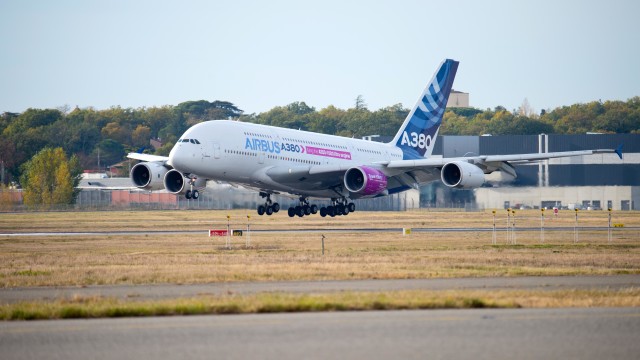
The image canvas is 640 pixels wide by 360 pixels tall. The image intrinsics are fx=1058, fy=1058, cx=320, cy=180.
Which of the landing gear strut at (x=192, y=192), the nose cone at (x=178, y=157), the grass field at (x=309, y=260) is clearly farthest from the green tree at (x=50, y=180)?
the nose cone at (x=178, y=157)

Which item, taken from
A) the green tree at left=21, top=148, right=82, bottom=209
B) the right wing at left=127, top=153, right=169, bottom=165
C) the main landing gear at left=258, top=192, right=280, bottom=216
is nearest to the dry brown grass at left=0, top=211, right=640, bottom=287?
the main landing gear at left=258, top=192, right=280, bottom=216

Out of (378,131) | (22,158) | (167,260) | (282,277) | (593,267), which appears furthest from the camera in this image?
(378,131)

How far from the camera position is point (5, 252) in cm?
4281

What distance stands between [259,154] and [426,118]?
17.8 metres

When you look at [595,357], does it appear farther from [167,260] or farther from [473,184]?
[473,184]

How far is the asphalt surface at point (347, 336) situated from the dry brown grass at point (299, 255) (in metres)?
9.64

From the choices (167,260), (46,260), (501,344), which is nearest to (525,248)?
(167,260)

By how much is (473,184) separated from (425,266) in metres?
26.8

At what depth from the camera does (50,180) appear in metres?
111

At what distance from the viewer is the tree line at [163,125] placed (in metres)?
148

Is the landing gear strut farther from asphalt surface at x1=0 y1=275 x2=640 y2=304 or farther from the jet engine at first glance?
asphalt surface at x1=0 y1=275 x2=640 y2=304

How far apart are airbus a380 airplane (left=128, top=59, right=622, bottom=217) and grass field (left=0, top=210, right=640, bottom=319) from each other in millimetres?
2228

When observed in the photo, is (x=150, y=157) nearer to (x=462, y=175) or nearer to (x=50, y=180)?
(x=462, y=175)

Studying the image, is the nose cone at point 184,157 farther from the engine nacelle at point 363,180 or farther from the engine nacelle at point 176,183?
the engine nacelle at point 363,180
